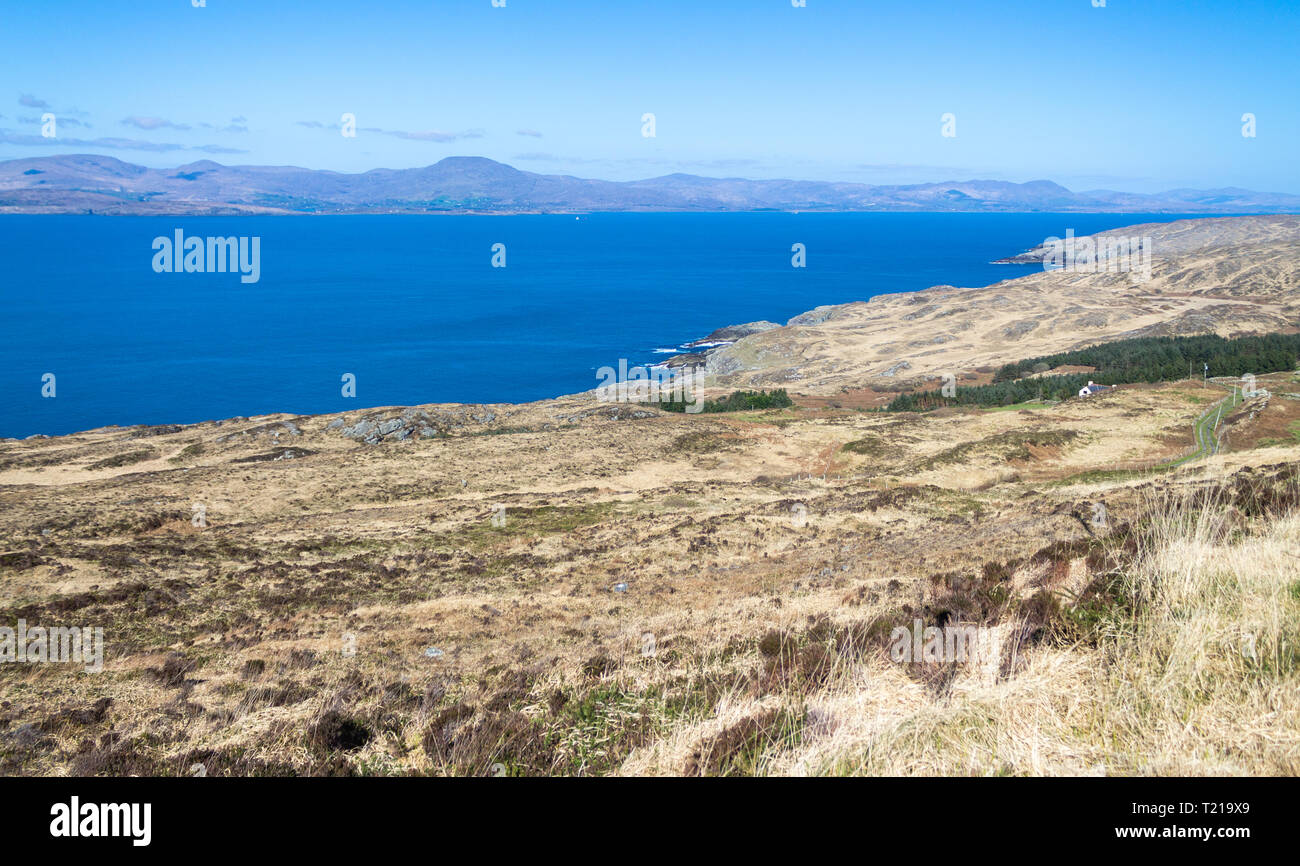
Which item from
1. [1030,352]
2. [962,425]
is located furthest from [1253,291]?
[962,425]

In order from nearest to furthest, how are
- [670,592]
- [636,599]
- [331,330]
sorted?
[636,599] < [670,592] < [331,330]

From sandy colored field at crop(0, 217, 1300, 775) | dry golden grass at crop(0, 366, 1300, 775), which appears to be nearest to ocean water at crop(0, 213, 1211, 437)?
sandy colored field at crop(0, 217, 1300, 775)

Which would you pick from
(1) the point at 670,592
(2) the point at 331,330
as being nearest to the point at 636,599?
(1) the point at 670,592

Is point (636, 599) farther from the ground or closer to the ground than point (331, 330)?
closer to the ground

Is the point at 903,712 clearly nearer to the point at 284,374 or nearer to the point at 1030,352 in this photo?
the point at 1030,352

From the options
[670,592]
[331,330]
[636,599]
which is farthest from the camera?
[331,330]

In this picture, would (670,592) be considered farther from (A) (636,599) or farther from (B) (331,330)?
(B) (331,330)

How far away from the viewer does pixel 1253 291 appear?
117625 millimetres

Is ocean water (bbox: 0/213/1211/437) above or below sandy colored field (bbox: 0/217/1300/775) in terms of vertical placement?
above

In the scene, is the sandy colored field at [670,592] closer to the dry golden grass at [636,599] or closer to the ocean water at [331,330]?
the dry golden grass at [636,599]

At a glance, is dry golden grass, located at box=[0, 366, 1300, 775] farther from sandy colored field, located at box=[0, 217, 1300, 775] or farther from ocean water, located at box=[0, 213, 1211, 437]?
ocean water, located at box=[0, 213, 1211, 437]
